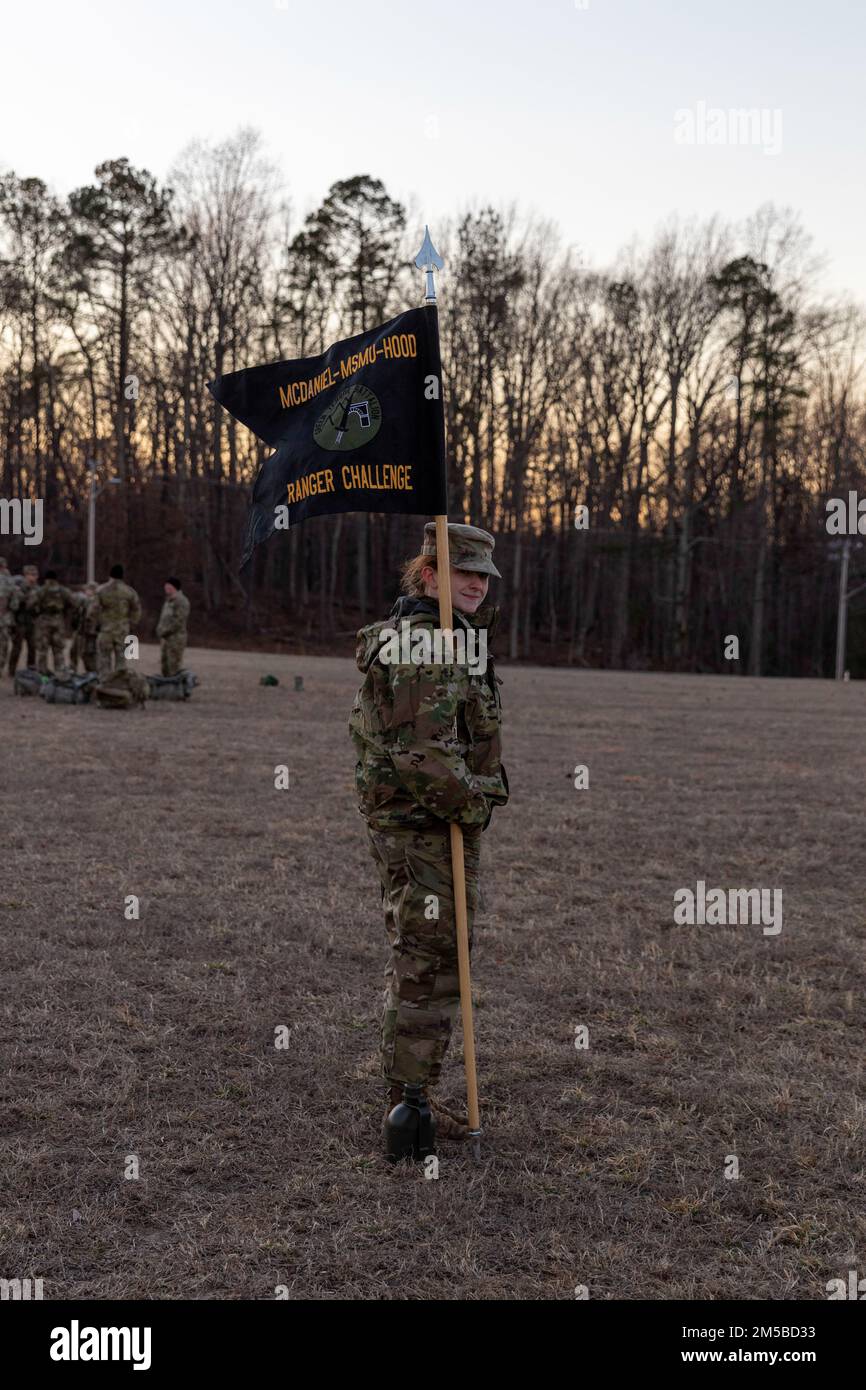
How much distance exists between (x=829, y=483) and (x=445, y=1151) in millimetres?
59312

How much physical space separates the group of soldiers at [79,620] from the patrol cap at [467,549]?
14.8 meters

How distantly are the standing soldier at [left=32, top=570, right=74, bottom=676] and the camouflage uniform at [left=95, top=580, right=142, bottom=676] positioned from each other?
212 centimetres

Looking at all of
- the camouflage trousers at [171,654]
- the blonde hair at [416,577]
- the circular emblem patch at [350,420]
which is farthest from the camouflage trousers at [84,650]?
the blonde hair at [416,577]

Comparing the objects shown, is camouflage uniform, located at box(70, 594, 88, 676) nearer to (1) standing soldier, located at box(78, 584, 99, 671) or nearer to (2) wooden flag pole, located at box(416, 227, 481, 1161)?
(1) standing soldier, located at box(78, 584, 99, 671)

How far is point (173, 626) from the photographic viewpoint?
768 inches

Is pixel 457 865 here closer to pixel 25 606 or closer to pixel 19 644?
pixel 25 606

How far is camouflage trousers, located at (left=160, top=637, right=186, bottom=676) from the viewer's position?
20016 millimetres

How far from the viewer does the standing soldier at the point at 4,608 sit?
21078 millimetres

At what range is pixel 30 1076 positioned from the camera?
474 cm

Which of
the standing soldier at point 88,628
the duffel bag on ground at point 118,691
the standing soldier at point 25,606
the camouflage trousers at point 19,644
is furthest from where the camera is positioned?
the camouflage trousers at point 19,644

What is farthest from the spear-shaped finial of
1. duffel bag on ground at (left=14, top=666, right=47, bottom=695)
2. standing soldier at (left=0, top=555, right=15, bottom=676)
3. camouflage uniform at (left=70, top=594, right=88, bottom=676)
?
standing soldier at (left=0, top=555, right=15, bottom=676)

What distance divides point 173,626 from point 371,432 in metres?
15.8

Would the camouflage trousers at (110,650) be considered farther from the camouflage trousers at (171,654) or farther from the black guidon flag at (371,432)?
the black guidon flag at (371,432)
